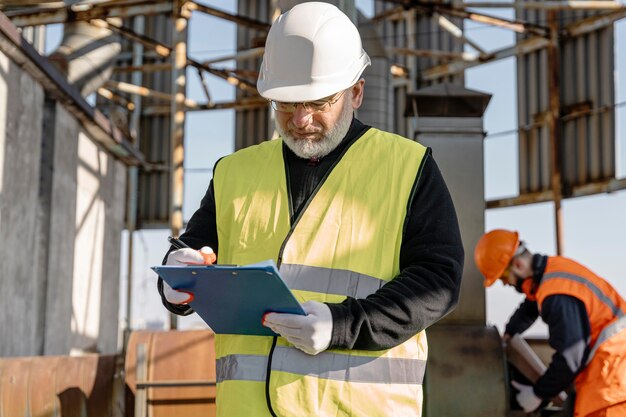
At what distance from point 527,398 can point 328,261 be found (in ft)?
11.2

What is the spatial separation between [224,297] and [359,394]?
1.36 ft

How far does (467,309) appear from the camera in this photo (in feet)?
19.4

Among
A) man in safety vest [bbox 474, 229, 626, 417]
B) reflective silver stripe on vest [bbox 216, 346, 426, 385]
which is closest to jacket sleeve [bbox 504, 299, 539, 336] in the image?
man in safety vest [bbox 474, 229, 626, 417]

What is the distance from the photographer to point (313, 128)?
7.70 feet

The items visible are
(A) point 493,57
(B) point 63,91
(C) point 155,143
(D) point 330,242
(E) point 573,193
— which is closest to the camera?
(D) point 330,242

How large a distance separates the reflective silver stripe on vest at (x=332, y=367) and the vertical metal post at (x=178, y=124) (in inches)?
334

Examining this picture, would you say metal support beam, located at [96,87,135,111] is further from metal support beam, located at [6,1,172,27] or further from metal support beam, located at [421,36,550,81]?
metal support beam, located at [6,1,172,27]

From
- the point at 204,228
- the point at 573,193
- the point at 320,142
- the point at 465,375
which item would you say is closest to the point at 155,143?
the point at 573,193

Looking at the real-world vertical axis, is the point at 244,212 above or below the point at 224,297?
above

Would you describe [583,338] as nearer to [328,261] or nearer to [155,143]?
[328,261]

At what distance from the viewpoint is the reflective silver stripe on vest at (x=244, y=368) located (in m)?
2.18

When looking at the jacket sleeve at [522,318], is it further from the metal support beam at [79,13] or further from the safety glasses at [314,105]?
the metal support beam at [79,13]

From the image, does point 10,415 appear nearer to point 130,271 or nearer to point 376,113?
point 376,113

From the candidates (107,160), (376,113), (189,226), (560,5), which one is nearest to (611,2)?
(560,5)
